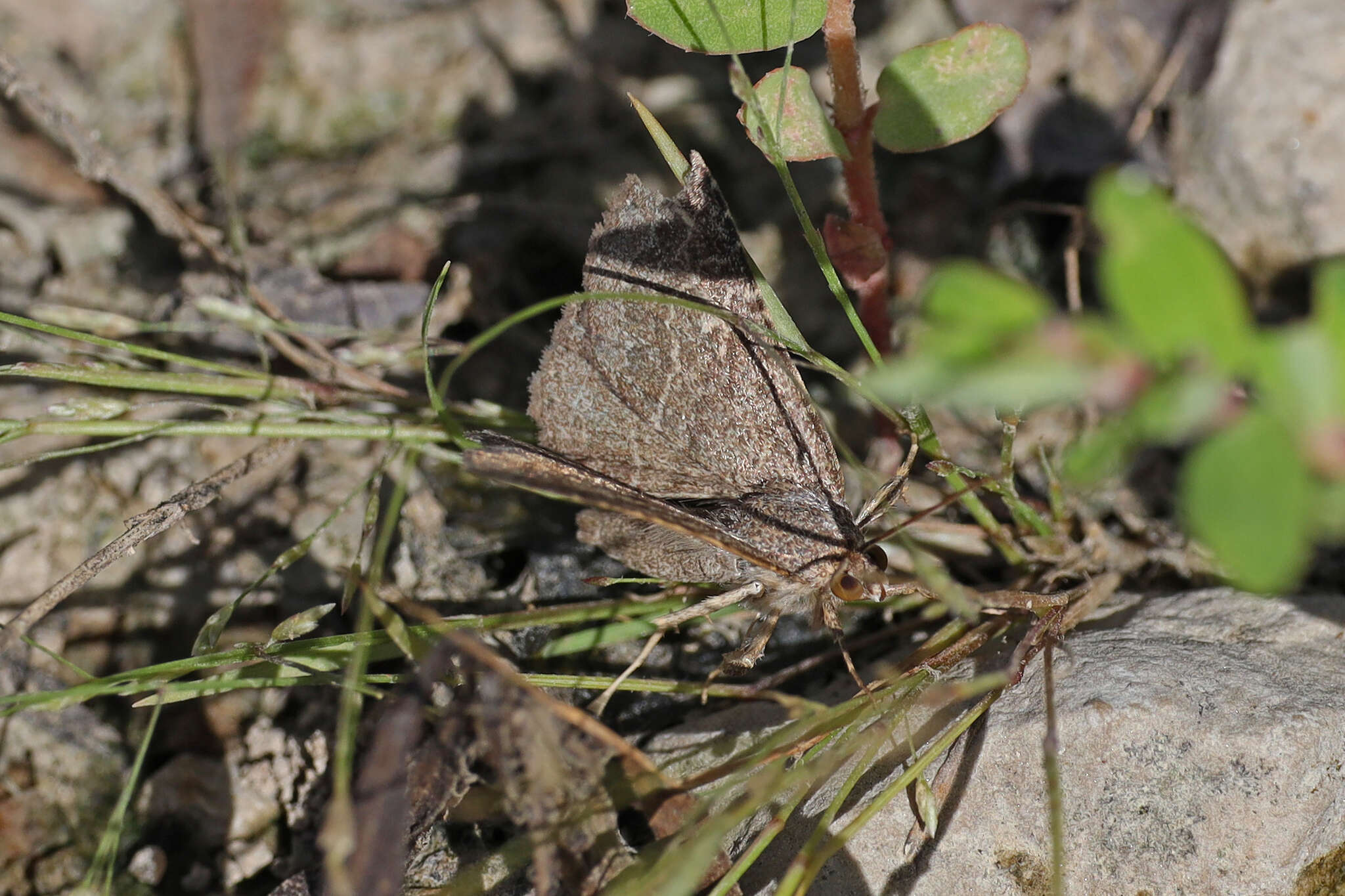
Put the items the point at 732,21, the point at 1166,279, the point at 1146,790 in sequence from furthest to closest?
the point at 732,21 < the point at 1146,790 < the point at 1166,279

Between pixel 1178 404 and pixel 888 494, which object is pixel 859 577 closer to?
pixel 888 494

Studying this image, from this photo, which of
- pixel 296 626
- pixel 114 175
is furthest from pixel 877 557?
pixel 114 175

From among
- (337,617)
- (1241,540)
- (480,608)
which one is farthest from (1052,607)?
(337,617)

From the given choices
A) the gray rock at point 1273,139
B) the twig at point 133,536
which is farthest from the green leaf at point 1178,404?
the gray rock at point 1273,139

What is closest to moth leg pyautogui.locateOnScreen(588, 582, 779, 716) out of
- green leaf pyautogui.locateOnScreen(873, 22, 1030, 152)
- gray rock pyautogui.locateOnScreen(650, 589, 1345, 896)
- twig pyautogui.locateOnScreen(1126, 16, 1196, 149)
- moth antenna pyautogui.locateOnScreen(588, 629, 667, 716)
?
moth antenna pyautogui.locateOnScreen(588, 629, 667, 716)

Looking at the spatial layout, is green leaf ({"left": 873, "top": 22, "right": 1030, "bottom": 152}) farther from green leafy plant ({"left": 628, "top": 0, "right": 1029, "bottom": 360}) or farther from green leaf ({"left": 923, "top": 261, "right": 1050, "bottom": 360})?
green leaf ({"left": 923, "top": 261, "right": 1050, "bottom": 360})

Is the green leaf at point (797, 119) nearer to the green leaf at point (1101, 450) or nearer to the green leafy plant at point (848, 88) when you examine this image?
the green leafy plant at point (848, 88)
